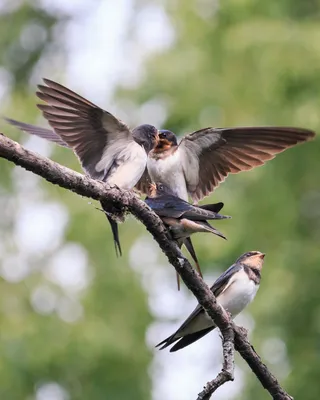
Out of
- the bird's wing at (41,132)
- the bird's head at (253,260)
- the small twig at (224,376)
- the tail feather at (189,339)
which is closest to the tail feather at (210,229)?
the small twig at (224,376)

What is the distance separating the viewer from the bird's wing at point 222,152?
3.56 meters

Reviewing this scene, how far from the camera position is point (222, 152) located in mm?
3945

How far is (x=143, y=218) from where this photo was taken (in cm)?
277

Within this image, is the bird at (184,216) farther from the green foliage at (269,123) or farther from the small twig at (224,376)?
the green foliage at (269,123)

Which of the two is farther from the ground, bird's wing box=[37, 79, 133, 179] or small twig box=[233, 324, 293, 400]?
bird's wing box=[37, 79, 133, 179]

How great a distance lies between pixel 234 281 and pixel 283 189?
271 centimetres

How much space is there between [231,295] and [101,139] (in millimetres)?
837

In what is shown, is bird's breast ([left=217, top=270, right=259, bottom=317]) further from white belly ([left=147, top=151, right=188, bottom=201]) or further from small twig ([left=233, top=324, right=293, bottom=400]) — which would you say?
small twig ([left=233, top=324, right=293, bottom=400])

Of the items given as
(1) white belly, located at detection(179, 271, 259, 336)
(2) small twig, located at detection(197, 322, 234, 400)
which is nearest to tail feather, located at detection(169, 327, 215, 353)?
(1) white belly, located at detection(179, 271, 259, 336)

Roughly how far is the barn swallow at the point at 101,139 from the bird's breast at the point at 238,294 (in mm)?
593

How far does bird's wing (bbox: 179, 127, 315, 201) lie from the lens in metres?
3.56

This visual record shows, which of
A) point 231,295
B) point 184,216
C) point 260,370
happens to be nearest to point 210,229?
point 184,216

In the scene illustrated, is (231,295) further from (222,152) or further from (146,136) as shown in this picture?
(146,136)

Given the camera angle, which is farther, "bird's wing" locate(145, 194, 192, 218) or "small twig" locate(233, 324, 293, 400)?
"bird's wing" locate(145, 194, 192, 218)
